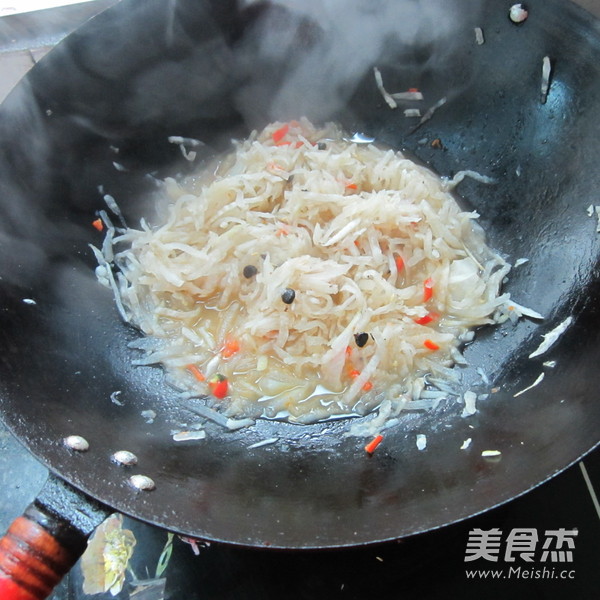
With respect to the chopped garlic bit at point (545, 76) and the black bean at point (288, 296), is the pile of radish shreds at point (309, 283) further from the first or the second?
the chopped garlic bit at point (545, 76)

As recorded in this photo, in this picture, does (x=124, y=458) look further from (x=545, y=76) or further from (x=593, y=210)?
(x=545, y=76)

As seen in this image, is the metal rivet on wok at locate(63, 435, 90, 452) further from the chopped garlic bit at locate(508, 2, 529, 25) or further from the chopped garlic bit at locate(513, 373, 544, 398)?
the chopped garlic bit at locate(508, 2, 529, 25)

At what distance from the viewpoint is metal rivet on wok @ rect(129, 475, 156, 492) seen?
1.67 metres

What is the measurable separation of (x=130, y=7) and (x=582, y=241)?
2.14 m

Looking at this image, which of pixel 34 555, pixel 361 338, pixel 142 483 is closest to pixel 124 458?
pixel 142 483

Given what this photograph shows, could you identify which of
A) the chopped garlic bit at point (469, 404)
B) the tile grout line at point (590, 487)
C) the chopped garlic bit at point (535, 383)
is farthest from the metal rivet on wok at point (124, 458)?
the tile grout line at point (590, 487)

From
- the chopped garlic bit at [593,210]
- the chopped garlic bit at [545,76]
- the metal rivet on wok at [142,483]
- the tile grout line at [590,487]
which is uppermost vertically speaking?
the chopped garlic bit at [545,76]

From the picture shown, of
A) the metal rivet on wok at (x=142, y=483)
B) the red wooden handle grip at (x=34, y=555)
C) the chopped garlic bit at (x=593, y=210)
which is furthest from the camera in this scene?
the chopped garlic bit at (x=593, y=210)

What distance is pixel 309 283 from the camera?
233cm

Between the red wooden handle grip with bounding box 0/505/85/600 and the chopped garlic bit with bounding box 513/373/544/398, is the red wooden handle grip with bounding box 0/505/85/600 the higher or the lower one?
the higher one

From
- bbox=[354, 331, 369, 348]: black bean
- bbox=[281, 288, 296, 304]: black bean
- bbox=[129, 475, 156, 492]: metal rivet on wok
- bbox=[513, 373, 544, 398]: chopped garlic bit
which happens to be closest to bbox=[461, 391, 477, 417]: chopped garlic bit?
bbox=[513, 373, 544, 398]: chopped garlic bit

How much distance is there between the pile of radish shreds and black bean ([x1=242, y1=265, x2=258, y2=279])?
0.02 metres

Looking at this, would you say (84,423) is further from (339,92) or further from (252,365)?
(339,92)

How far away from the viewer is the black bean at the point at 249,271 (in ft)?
7.91
